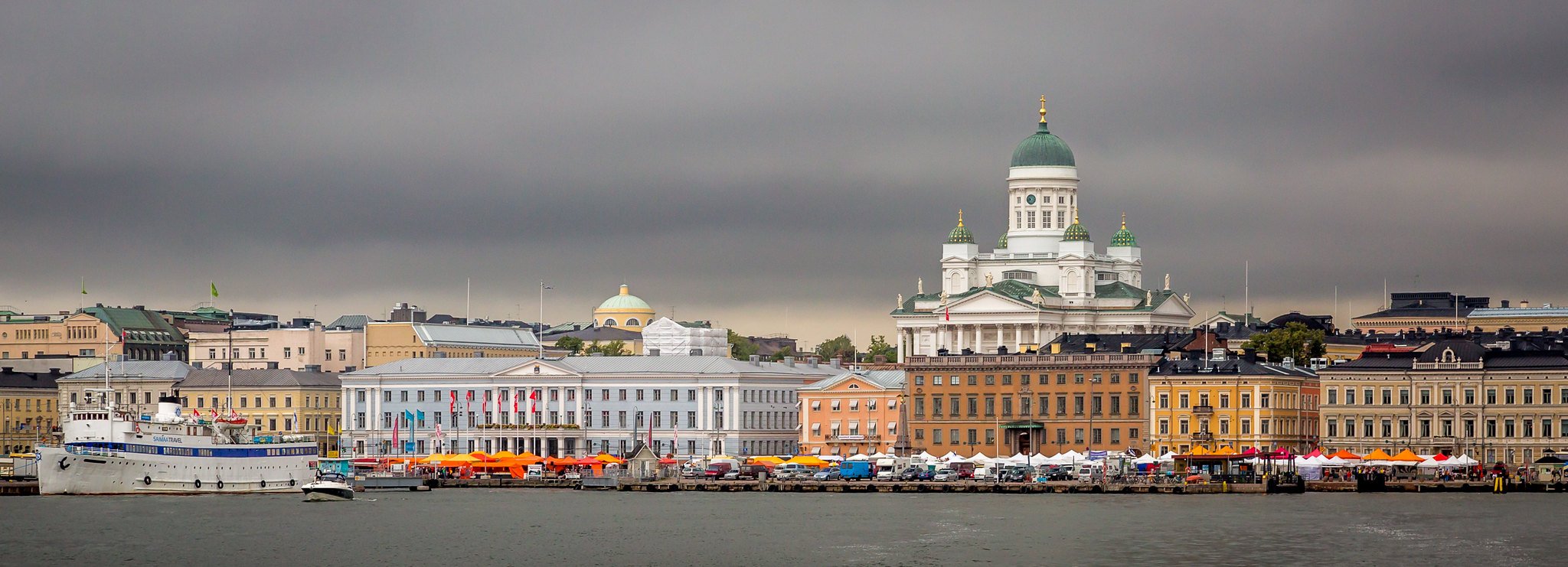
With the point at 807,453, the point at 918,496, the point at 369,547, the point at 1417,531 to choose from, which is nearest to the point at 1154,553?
the point at 1417,531

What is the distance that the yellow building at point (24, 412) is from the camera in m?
182

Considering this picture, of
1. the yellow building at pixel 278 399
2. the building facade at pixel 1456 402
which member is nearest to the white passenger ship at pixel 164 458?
the building facade at pixel 1456 402

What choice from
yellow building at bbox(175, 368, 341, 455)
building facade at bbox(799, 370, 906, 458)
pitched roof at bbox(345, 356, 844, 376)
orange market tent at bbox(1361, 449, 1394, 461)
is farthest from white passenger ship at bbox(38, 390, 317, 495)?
yellow building at bbox(175, 368, 341, 455)

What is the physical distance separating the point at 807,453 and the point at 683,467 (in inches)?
694

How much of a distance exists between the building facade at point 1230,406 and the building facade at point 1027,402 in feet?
4.35

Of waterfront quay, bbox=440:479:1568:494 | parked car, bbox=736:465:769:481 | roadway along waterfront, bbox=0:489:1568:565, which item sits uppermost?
parked car, bbox=736:465:769:481

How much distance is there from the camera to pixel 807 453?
162125mm

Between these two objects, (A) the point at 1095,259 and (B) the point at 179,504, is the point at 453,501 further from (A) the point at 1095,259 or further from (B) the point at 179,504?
(A) the point at 1095,259

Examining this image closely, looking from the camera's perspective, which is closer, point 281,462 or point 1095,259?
point 281,462

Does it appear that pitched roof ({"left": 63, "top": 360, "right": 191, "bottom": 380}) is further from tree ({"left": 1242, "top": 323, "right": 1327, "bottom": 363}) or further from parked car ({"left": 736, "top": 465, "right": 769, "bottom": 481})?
tree ({"left": 1242, "top": 323, "right": 1327, "bottom": 363})

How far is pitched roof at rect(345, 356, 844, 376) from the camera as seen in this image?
6481 inches

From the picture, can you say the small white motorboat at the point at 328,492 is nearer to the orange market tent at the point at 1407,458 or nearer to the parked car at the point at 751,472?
the parked car at the point at 751,472

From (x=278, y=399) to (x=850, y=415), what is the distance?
39.9 meters

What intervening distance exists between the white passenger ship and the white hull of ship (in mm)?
32
